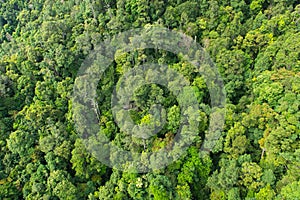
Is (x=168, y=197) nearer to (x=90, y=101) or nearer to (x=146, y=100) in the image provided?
(x=146, y=100)

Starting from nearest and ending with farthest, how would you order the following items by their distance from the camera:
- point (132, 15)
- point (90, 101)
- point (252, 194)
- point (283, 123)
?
point (252, 194)
point (283, 123)
point (90, 101)
point (132, 15)

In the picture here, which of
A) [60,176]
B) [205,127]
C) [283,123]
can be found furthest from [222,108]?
[60,176]

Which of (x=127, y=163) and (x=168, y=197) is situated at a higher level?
(x=127, y=163)

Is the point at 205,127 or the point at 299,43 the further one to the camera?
the point at 299,43

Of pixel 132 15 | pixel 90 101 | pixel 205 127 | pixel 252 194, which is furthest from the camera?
pixel 132 15

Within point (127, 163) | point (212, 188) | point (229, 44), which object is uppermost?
point (229, 44)

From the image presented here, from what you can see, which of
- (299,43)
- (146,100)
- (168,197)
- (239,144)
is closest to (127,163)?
(168,197)

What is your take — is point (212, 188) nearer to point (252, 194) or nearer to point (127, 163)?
point (252, 194)
